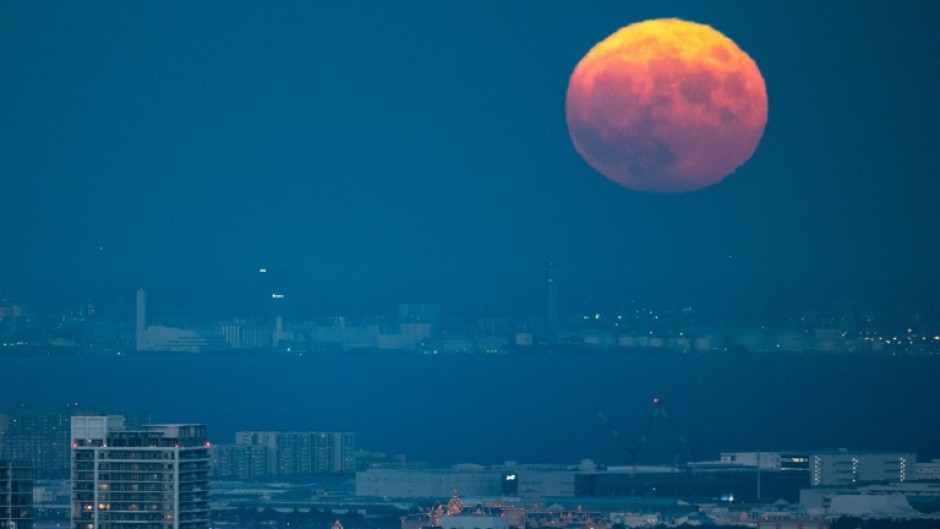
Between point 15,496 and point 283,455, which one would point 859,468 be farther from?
point 15,496

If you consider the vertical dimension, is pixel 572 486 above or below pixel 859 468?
below

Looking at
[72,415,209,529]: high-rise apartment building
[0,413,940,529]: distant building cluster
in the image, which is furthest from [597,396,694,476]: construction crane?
[72,415,209,529]: high-rise apartment building

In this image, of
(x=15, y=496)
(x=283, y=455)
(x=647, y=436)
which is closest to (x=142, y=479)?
(x=15, y=496)

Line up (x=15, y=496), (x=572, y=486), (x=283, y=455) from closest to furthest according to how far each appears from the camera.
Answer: (x=15, y=496), (x=572, y=486), (x=283, y=455)

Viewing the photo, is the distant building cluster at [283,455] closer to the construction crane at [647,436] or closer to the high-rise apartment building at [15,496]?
the construction crane at [647,436]

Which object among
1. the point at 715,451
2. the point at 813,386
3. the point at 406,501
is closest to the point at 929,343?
the point at 813,386

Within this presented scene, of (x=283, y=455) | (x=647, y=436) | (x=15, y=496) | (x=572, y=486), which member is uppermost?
(x=647, y=436)

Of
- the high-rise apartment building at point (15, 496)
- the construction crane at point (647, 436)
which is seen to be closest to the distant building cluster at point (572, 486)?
the construction crane at point (647, 436)

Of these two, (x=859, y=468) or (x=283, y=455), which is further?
(x=283, y=455)
